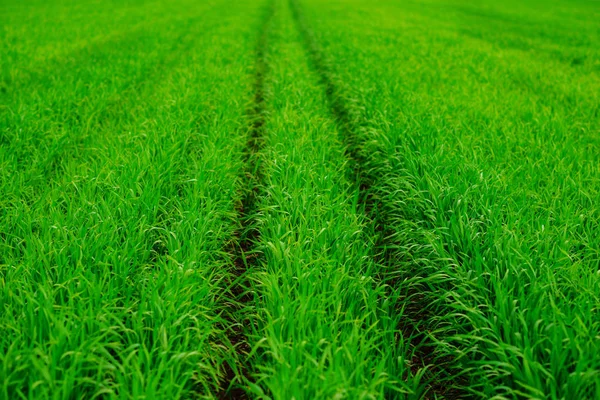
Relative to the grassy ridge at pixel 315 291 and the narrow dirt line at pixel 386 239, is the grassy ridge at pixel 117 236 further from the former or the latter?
the narrow dirt line at pixel 386 239

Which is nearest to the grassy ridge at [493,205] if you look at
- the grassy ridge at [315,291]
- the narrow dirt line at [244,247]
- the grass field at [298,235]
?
the grass field at [298,235]

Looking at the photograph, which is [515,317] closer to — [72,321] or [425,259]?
[425,259]

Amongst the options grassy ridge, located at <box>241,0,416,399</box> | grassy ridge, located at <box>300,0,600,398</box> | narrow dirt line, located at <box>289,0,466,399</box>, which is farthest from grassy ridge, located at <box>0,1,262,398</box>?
grassy ridge, located at <box>300,0,600,398</box>

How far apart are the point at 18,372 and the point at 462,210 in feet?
9.36

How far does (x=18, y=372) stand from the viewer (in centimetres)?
194

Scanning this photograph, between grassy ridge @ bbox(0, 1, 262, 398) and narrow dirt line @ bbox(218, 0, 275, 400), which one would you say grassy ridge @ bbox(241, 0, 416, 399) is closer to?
narrow dirt line @ bbox(218, 0, 275, 400)

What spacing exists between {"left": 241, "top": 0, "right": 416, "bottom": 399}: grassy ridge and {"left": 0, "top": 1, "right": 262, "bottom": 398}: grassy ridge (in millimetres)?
339

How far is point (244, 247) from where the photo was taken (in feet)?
12.3

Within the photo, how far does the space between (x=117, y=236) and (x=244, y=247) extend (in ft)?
3.65

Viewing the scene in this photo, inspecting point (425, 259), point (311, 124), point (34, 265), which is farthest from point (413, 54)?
point (34, 265)

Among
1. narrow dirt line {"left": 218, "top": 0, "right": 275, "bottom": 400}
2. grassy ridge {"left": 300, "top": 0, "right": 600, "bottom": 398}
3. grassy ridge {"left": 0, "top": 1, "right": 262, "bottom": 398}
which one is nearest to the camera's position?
grassy ridge {"left": 0, "top": 1, "right": 262, "bottom": 398}

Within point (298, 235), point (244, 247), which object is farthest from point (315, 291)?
point (244, 247)

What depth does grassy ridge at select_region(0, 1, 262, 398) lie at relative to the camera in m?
2.00

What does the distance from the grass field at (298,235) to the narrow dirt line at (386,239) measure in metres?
0.02
